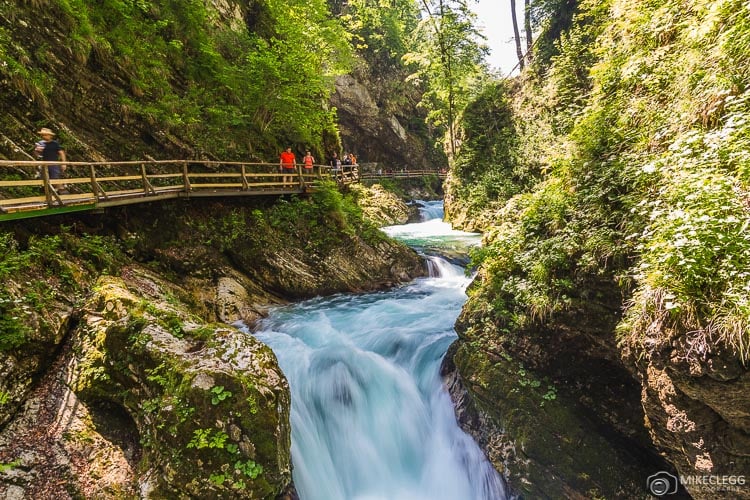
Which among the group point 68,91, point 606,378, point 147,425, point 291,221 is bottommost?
point 606,378

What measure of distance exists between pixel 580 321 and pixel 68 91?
509 inches

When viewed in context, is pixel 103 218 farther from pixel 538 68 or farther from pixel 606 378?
pixel 538 68

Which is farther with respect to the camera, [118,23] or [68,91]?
[118,23]

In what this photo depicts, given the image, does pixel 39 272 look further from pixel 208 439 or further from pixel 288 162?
pixel 288 162

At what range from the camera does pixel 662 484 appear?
5.01 metres

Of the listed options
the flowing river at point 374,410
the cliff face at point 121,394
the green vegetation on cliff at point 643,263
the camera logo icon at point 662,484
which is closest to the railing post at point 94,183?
the cliff face at point 121,394

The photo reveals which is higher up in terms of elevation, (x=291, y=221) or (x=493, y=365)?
(x=291, y=221)

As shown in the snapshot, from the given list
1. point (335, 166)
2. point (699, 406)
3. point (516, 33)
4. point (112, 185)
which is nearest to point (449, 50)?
point (516, 33)

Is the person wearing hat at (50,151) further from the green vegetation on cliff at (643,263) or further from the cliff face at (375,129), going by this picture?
the cliff face at (375,129)

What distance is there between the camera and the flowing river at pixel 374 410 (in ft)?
20.8

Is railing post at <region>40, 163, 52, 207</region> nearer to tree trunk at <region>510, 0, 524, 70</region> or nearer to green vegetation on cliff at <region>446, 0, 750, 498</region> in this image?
green vegetation on cliff at <region>446, 0, 750, 498</region>

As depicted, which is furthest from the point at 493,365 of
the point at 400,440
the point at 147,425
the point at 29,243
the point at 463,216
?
the point at 463,216

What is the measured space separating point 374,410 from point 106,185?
884 cm

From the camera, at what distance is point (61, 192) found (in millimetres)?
7430
